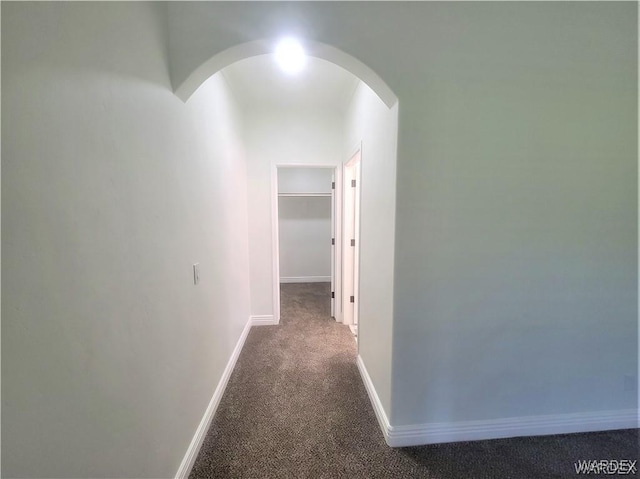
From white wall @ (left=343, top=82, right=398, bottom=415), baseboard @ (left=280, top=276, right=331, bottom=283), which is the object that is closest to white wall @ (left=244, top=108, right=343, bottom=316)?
white wall @ (left=343, top=82, right=398, bottom=415)

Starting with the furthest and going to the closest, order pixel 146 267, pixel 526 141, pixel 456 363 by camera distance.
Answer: pixel 456 363 → pixel 526 141 → pixel 146 267

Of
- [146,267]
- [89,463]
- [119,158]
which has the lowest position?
[89,463]

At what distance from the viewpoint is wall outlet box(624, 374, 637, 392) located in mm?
1578

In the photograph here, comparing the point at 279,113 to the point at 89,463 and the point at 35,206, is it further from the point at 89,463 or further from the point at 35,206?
the point at 89,463

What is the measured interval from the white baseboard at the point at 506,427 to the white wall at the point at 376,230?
17 centimetres

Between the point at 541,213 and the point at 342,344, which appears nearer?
the point at 541,213

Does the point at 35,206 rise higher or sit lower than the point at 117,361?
higher

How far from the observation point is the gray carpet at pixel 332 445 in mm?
1387

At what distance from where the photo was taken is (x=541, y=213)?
1.43m

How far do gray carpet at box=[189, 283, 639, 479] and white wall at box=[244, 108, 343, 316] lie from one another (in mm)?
1609

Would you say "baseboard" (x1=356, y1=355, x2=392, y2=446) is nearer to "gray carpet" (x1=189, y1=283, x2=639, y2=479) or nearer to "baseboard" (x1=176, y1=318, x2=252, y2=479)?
"gray carpet" (x1=189, y1=283, x2=639, y2=479)

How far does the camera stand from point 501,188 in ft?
4.58

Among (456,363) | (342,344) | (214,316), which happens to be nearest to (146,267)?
(214,316)

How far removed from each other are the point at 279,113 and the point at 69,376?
9.14 feet
